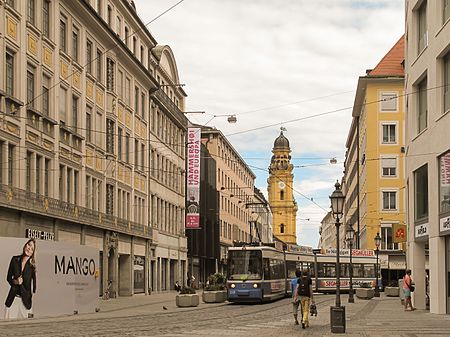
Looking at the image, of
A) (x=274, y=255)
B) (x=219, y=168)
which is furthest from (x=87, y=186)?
(x=219, y=168)

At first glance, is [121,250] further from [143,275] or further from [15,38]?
[15,38]

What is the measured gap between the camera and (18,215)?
34906 mm

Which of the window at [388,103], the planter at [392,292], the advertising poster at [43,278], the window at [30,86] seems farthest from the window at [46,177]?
the window at [388,103]

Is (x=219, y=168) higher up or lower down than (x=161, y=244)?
higher up

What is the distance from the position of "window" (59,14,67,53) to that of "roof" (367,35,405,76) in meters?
46.1

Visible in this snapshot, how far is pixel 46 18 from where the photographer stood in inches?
1566

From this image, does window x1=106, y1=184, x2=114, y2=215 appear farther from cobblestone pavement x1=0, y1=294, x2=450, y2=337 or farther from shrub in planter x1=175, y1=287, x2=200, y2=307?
cobblestone pavement x1=0, y1=294, x2=450, y2=337

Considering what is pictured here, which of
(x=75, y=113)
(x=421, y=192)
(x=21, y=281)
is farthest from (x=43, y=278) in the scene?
(x=75, y=113)

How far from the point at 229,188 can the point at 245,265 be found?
6143cm

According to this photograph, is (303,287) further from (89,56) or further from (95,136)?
(89,56)

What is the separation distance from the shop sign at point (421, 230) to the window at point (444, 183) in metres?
2.95

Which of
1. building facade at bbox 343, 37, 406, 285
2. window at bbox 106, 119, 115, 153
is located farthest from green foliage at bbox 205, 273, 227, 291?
building facade at bbox 343, 37, 406, 285

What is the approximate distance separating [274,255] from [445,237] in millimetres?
17165

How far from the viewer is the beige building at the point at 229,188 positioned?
96875mm
